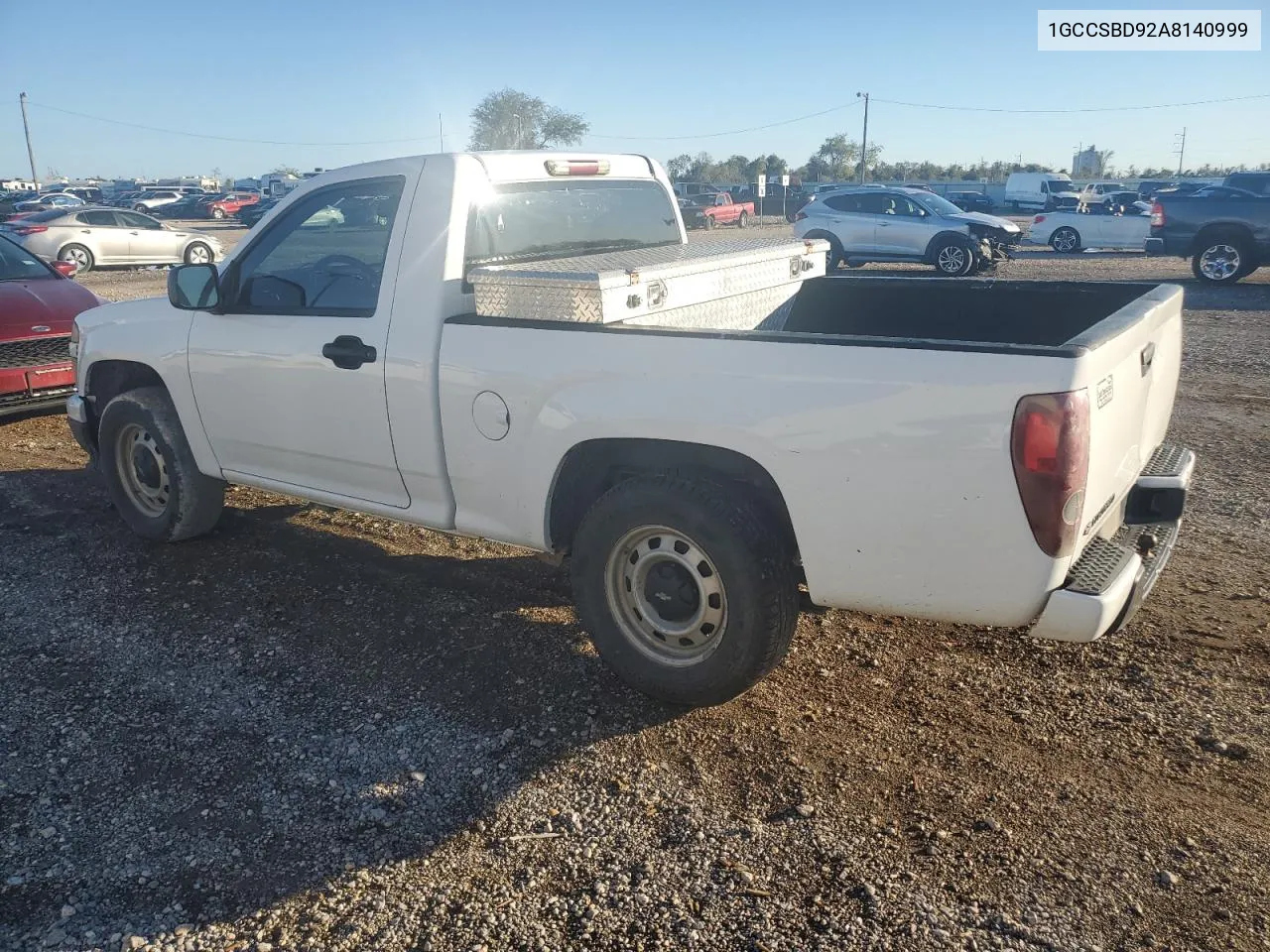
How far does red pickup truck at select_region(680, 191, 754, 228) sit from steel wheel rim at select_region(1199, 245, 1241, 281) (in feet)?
74.6

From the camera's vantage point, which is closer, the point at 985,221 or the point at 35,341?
the point at 35,341

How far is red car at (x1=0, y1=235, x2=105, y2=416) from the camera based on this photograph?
7875 millimetres

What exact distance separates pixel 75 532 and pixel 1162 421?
584cm

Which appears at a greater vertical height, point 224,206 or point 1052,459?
point 224,206

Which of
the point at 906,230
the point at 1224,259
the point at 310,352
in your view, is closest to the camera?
the point at 310,352

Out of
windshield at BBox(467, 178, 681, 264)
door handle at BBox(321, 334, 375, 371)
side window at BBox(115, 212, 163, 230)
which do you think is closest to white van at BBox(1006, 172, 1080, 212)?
side window at BBox(115, 212, 163, 230)

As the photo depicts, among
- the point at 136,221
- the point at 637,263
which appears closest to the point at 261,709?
the point at 637,263

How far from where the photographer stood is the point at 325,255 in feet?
15.3

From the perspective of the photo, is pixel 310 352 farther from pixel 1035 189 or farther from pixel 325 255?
pixel 1035 189

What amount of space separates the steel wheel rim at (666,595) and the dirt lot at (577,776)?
31 cm

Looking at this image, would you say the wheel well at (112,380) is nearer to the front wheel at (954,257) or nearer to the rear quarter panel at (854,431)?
the rear quarter panel at (854,431)

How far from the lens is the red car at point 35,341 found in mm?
7875

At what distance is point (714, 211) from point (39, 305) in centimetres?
3472

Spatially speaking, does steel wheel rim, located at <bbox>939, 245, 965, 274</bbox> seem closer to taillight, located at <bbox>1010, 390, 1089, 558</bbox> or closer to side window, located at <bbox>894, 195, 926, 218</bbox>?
side window, located at <bbox>894, 195, 926, 218</bbox>
